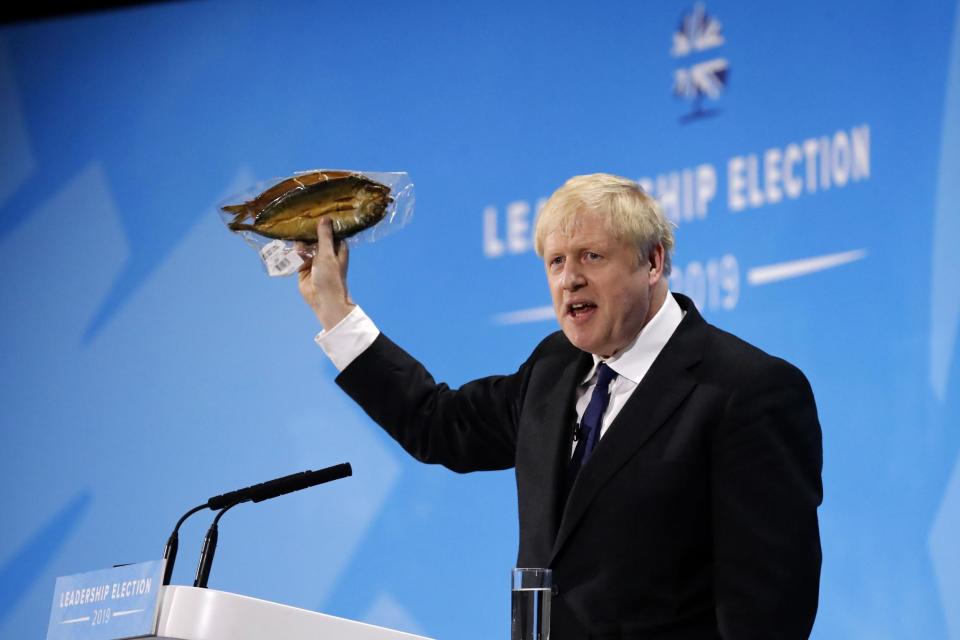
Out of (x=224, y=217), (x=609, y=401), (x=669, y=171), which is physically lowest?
(x=609, y=401)

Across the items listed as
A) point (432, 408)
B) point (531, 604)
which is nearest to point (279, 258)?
point (432, 408)

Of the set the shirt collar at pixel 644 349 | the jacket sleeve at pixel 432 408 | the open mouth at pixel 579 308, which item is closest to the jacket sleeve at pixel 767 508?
the shirt collar at pixel 644 349

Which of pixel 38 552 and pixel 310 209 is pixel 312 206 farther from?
pixel 38 552

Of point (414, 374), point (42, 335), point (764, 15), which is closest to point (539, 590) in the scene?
point (414, 374)

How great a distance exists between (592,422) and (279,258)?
71 centimetres

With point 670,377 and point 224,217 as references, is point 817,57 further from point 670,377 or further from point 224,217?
point 224,217

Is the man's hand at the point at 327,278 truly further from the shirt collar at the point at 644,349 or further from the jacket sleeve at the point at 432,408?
the shirt collar at the point at 644,349

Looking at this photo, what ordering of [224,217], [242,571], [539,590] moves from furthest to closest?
[242,571], [224,217], [539,590]

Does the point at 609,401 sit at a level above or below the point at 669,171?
below

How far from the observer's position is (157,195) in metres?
4.48

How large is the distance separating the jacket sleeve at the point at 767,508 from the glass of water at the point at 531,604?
1.11 feet

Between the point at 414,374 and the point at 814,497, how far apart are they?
0.85 m

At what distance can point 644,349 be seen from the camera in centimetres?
234

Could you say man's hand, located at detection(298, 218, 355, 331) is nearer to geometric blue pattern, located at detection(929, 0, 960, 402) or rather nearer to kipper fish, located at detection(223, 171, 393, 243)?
kipper fish, located at detection(223, 171, 393, 243)
